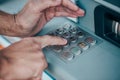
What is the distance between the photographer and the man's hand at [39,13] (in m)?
0.86

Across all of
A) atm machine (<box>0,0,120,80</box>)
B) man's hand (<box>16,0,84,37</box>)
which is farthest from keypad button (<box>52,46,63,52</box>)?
man's hand (<box>16,0,84,37</box>)

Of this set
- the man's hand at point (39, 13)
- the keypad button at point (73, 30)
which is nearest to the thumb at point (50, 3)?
the man's hand at point (39, 13)

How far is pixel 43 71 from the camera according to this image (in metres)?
0.79

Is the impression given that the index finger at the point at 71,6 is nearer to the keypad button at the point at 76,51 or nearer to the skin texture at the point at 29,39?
the skin texture at the point at 29,39

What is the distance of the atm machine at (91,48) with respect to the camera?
0.72m

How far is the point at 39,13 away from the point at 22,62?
245 mm

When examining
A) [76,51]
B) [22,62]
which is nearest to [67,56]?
[76,51]

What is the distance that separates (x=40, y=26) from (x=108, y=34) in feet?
0.88

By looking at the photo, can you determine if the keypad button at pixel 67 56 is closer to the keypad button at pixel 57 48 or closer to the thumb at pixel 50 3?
the keypad button at pixel 57 48

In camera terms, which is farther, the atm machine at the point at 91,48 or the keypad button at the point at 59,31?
the keypad button at the point at 59,31

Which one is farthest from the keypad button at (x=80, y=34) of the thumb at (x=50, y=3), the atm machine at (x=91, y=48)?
the thumb at (x=50, y=3)

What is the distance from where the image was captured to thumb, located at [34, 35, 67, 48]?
2.60 feet

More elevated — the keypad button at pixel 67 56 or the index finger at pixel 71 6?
the index finger at pixel 71 6

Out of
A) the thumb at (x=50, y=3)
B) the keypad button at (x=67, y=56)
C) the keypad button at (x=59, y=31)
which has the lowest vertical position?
the keypad button at (x=67, y=56)
